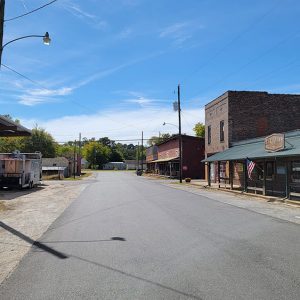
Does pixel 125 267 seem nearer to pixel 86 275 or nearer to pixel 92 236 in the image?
pixel 86 275

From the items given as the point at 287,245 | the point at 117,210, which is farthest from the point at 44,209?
the point at 287,245

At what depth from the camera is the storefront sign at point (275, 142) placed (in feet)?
78.7

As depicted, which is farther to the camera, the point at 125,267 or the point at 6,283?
the point at 125,267

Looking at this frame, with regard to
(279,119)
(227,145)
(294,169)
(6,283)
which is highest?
(279,119)

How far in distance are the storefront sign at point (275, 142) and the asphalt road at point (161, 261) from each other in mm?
10610

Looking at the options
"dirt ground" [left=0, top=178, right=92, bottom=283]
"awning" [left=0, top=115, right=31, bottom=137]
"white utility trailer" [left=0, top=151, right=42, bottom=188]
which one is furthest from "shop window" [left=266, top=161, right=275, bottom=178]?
"white utility trailer" [left=0, top=151, right=42, bottom=188]

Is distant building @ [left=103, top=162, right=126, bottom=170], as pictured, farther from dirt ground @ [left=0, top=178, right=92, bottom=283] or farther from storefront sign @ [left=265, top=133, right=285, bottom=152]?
dirt ground @ [left=0, top=178, right=92, bottom=283]

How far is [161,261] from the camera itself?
26.6 feet

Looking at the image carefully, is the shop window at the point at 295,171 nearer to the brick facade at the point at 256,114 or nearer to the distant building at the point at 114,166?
the brick facade at the point at 256,114

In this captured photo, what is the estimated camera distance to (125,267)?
302 inches

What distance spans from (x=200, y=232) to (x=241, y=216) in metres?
4.52

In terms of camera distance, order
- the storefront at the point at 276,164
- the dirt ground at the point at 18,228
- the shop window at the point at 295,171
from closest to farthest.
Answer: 1. the dirt ground at the point at 18,228
2. the storefront at the point at 276,164
3. the shop window at the point at 295,171

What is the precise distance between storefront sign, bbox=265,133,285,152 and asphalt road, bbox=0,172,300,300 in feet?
34.8

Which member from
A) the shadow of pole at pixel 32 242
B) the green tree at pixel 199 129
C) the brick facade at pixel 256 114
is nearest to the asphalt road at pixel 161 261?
the shadow of pole at pixel 32 242
